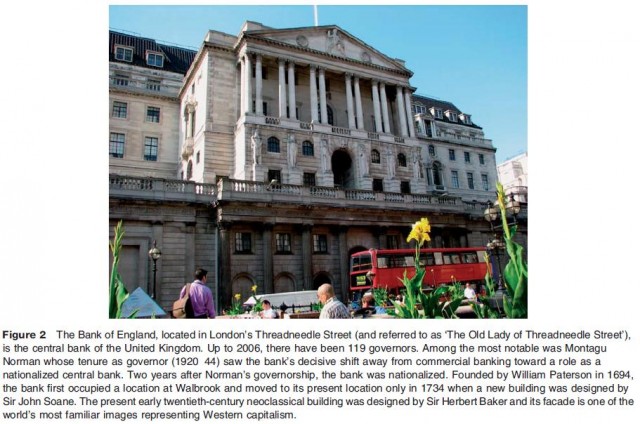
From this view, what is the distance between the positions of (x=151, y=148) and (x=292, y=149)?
13.1 m

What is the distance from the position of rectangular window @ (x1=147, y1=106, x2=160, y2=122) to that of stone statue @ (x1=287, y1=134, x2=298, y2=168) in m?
13.2

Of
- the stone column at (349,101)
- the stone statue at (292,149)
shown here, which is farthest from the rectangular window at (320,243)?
the stone column at (349,101)

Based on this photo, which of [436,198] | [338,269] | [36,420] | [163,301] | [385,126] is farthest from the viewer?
[385,126]

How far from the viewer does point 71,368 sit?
5.55 m

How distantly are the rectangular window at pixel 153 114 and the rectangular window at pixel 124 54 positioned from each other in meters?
7.23

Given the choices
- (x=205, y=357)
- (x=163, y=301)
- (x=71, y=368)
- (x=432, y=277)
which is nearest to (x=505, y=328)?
(x=205, y=357)

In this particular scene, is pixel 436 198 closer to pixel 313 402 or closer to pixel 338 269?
pixel 338 269

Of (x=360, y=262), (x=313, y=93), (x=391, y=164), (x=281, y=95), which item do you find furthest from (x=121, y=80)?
(x=360, y=262)

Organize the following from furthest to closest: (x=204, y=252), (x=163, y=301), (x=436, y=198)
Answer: (x=436, y=198) < (x=204, y=252) < (x=163, y=301)

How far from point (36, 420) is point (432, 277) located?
1790cm

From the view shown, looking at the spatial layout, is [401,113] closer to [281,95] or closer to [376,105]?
[376,105]

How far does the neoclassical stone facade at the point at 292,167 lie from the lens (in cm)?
2150

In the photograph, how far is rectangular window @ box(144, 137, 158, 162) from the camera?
31.9 meters

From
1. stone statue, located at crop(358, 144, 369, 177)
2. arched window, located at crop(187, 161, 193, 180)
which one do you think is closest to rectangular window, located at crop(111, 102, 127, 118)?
arched window, located at crop(187, 161, 193, 180)
